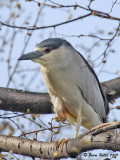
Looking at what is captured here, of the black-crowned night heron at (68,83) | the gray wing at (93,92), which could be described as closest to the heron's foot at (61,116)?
the black-crowned night heron at (68,83)

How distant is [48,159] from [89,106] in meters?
1.19

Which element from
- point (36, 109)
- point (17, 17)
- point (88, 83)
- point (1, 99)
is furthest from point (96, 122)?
point (17, 17)

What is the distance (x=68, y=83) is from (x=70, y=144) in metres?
1.06

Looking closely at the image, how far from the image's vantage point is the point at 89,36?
119 inches

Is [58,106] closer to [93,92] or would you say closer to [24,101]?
[24,101]

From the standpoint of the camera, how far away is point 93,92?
4.38 metres

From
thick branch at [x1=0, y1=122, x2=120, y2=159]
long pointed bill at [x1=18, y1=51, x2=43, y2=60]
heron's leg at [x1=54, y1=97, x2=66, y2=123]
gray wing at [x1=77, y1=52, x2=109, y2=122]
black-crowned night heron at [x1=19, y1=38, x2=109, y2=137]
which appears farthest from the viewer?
gray wing at [x1=77, y1=52, x2=109, y2=122]

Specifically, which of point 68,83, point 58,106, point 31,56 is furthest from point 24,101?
point 31,56

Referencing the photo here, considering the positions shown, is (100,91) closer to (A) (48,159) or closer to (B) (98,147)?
(A) (48,159)

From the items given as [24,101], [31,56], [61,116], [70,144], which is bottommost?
[70,144]

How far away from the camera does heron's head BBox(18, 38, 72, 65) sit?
3562mm

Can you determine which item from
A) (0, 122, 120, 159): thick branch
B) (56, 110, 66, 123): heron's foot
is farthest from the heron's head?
(0, 122, 120, 159): thick branch

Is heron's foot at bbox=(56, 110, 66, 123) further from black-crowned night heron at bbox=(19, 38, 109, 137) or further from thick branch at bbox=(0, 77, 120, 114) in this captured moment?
thick branch at bbox=(0, 77, 120, 114)

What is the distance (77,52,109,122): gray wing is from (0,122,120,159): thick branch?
1.10m
